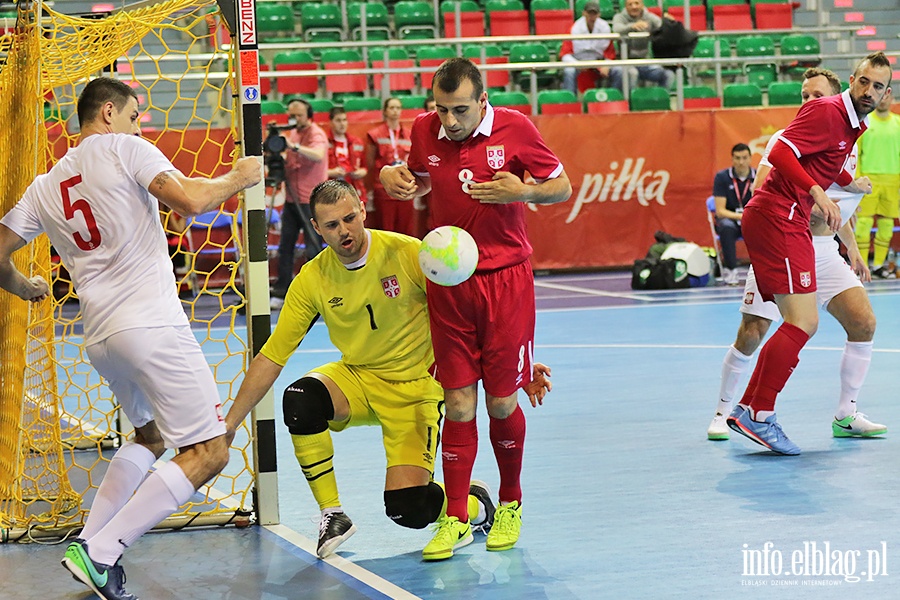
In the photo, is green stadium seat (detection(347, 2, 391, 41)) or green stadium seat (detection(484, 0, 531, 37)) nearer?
green stadium seat (detection(347, 2, 391, 41))

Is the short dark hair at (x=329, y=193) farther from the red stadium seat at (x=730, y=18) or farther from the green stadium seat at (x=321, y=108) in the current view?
the red stadium seat at (x=730, y=18)

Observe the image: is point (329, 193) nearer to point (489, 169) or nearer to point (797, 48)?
point (489, 169)

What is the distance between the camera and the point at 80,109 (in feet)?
15.3

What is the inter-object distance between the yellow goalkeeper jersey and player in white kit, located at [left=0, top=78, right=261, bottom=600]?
2.35 feet

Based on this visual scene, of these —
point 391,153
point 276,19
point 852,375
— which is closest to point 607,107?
point 391,153

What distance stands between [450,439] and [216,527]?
4.62 feet

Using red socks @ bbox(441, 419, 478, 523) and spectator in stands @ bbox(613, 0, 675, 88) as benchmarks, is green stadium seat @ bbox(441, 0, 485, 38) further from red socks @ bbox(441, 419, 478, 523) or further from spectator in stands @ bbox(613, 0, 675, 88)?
red socks @ bbox(441, 419, 478, 523)

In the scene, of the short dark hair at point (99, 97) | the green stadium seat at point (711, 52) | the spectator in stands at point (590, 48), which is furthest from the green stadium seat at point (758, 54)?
the short dark hair at point (99, 97)

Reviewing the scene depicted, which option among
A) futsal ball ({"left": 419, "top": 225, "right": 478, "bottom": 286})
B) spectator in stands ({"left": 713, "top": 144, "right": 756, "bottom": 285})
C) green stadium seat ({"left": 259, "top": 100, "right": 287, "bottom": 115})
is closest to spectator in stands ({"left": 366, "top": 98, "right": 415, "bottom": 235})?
green stadium seat ({"left": 259, "top": 100, "right": 287, "bottom": 115})

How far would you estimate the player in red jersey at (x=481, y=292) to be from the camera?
4938 mm

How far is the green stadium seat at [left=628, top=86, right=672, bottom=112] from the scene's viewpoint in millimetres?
17719

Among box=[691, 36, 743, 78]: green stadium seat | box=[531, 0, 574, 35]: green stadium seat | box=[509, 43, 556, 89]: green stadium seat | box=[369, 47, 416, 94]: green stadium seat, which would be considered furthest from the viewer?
box=[531, 0, 574, 35]: green stadium seat

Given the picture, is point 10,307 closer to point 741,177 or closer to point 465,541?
point 465,541

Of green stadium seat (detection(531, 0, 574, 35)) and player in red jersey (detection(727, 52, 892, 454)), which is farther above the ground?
green stadium seat (detection(531, 0, 574, 35))
